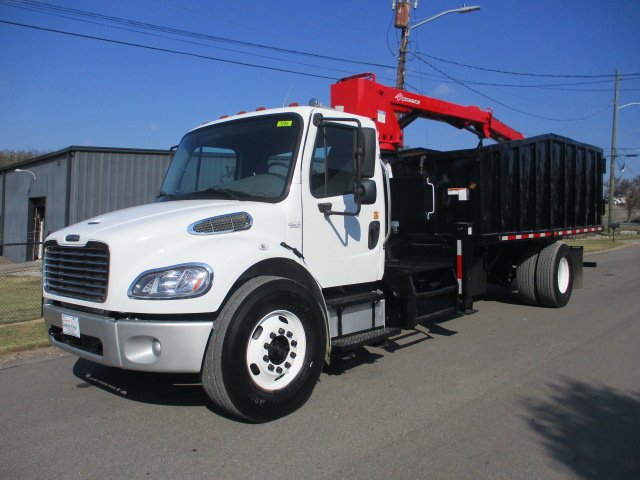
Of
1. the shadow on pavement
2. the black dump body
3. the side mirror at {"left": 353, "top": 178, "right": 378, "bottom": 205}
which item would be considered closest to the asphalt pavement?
the shadow on pavement

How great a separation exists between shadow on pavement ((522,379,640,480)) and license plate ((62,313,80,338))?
359 centimetres

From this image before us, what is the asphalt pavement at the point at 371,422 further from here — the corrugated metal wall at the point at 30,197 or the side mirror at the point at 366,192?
the corrugated metal wall at the point at 30,197

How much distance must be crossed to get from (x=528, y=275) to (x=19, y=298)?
986cm

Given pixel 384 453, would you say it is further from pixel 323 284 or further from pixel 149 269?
pixel 149 269

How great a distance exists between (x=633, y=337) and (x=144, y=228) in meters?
6.42

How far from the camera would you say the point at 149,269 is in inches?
152

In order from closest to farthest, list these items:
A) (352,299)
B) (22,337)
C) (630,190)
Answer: (352,299), (22,337), (630,190)

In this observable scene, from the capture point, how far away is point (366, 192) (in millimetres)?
5172

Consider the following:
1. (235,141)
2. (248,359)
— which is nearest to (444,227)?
(235,141)

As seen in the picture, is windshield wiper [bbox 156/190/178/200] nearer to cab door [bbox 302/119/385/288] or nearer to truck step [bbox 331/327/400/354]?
cab door [bbox 302/119/385/288]

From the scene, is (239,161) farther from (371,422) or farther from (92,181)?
(92,181)

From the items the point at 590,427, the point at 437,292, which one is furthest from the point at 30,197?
the point at 590,427

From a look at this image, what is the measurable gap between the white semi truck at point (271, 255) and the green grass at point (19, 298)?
15.5 feet

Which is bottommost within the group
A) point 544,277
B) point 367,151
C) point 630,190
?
point 544,277
